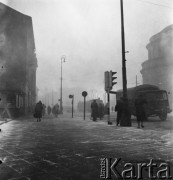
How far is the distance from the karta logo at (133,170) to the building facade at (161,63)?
5316 cm

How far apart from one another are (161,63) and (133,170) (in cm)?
6066

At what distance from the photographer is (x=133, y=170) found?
174 inches

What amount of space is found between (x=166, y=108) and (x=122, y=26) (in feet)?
25.6

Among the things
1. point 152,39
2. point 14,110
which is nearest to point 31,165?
point 14,110

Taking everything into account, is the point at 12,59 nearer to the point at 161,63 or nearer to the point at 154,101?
the point at 154,101

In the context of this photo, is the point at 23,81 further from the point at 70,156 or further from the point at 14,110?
the point at 70,156

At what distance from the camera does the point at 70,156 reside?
5.64 meters

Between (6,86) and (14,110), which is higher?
(6,86)

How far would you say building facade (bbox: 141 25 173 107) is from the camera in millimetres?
60000

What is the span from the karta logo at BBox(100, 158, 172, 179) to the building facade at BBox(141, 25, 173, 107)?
174 ft

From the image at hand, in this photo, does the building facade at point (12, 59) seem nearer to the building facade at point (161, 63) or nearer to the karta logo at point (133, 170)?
the karta logo at point (133, 170)

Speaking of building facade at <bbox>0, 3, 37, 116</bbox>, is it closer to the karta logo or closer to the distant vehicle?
the distant vehicle

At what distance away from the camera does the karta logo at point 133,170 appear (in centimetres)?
410

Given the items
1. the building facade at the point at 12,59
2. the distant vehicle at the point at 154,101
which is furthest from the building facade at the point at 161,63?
the distant vehicle at the point at 154,101
